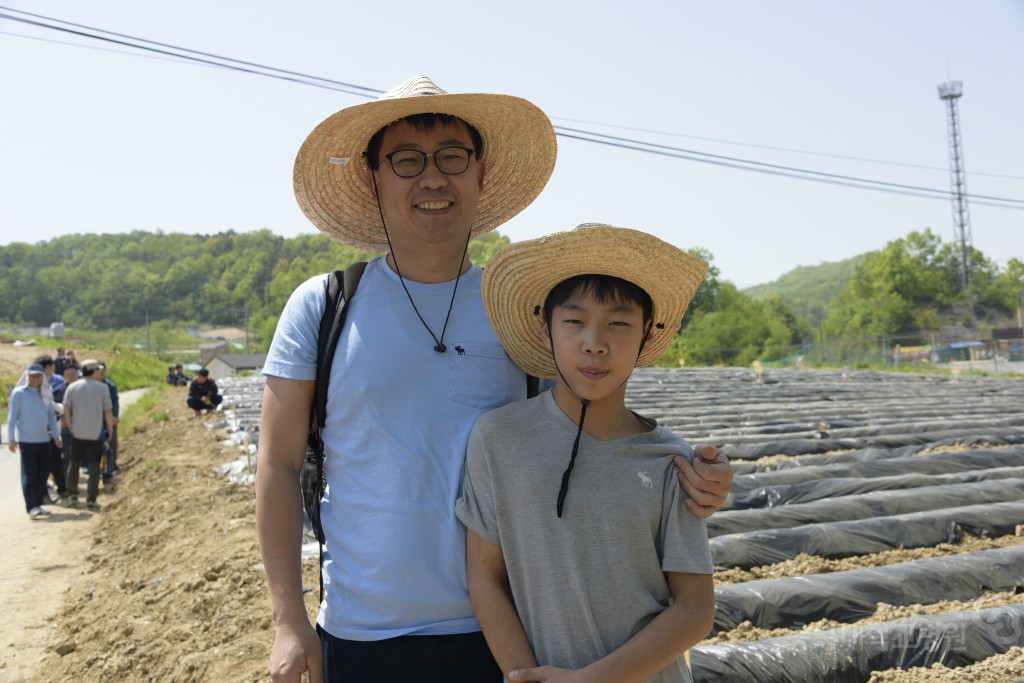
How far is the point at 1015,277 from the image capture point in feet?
210

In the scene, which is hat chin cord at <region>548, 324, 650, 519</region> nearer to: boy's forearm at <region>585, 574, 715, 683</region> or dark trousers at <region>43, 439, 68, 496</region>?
boy's forearm at <region>585, 574, 715, 683</region>

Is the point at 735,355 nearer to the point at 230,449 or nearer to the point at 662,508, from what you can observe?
the point at 230,449

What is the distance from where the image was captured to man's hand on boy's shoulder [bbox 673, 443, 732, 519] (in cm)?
155

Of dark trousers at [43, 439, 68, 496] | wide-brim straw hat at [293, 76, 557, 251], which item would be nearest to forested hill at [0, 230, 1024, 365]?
dark trousers at [43, 439, 68, 496]

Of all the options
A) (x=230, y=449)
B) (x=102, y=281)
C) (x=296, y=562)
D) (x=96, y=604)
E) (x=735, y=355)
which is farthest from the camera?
(x=102, y=281)

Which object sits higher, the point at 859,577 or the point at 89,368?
the point at 89,368

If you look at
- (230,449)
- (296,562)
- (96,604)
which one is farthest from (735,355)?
(296,562)

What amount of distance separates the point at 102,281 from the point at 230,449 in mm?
102866

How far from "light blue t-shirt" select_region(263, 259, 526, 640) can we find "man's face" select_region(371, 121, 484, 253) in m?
0.13

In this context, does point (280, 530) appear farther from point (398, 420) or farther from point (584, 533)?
point (584, 533)

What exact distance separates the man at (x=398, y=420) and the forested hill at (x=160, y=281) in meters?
86.1

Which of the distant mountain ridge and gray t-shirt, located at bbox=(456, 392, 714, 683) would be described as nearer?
gray t-shirt, located at bbox=(456, 392, 714, 683)

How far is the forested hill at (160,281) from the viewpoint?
97.5 metres

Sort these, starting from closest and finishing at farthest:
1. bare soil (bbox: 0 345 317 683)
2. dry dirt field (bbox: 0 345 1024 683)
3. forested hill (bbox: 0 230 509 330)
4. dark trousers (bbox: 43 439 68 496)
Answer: dry dirt field (bbox: 0 345 1024 683) → bare soil (bbox: 0 345 317 683) → dark trousers (bbox: 43 439 68 496) → forested hill (bbox: 0 230 509 330)
